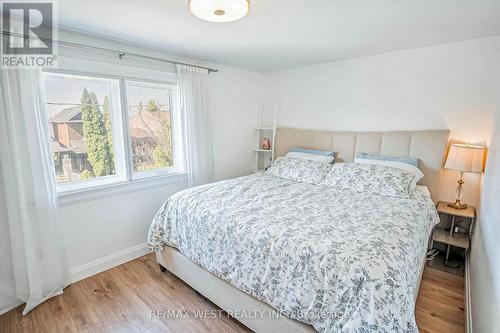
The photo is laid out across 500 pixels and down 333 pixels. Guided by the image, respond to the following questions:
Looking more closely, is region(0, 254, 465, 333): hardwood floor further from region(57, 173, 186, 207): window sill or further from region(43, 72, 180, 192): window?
region(43, 72, 180, 192): window

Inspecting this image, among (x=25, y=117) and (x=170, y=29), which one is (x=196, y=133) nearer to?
(x=170, y=29)

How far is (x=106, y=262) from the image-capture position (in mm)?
2467

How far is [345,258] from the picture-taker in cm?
127

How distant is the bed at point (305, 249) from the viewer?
3.94 feet

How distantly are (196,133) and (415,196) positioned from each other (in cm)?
233

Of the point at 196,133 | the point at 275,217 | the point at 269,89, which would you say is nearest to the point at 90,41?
the point at 196,133

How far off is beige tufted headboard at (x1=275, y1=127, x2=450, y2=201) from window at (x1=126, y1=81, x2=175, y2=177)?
67.0 inches

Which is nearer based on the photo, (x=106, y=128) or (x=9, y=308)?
(x=9, y=308)

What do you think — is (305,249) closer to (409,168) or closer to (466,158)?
(409,168)

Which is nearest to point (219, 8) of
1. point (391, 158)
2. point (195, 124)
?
point (195, 124)

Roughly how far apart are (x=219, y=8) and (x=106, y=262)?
7.94ft

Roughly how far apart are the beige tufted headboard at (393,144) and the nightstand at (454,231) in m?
0.25

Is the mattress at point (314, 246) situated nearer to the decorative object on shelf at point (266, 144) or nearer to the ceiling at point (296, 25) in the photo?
the ceiling at point (296, 25)

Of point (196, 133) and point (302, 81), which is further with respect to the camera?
point (302, 81)
